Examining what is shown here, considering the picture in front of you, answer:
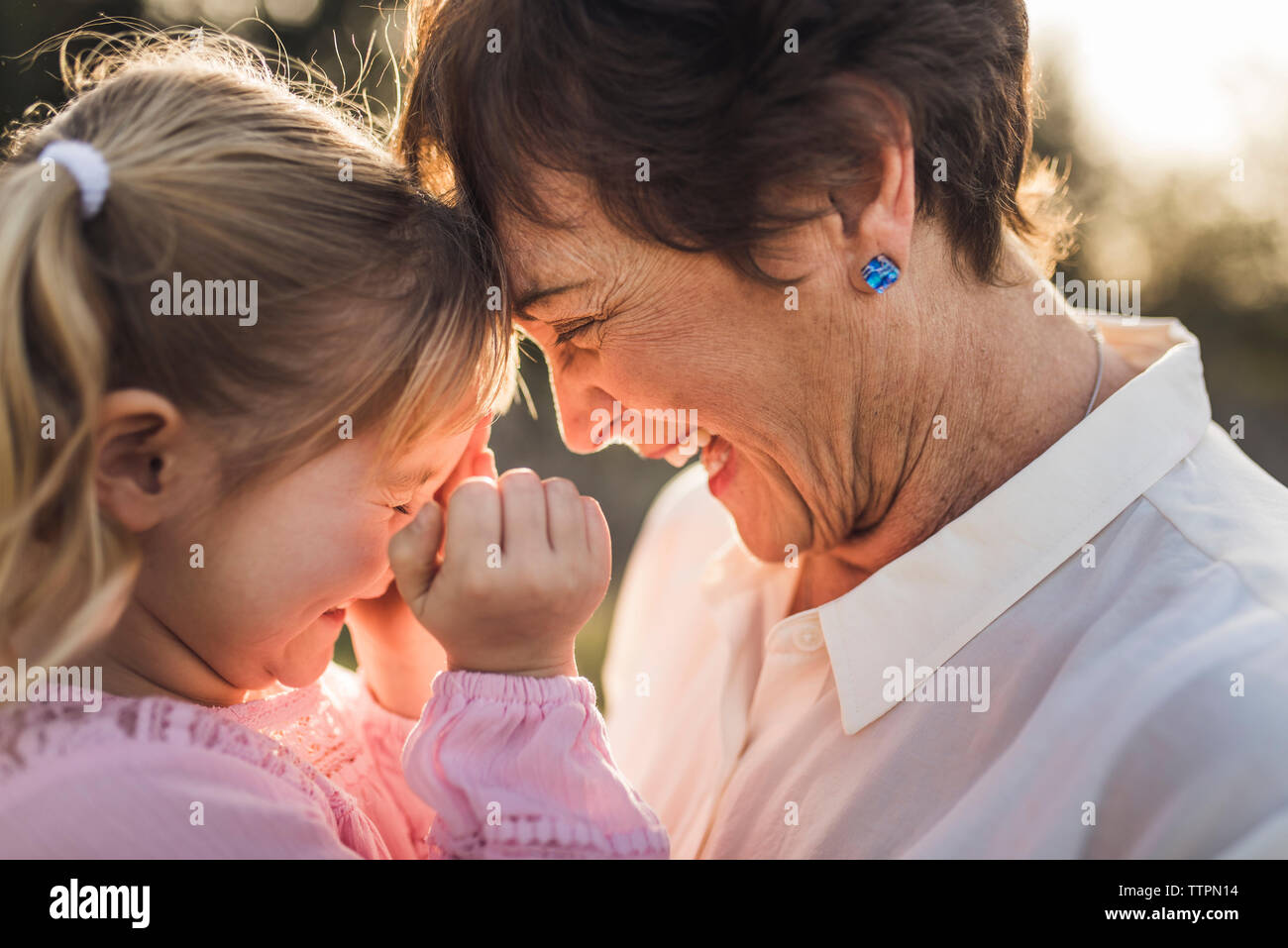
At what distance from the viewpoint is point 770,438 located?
1953mm

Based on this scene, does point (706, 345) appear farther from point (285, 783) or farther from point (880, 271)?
point (285, 783)

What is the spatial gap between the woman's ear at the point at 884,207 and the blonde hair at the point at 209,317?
65cm

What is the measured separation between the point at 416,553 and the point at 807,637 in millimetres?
839

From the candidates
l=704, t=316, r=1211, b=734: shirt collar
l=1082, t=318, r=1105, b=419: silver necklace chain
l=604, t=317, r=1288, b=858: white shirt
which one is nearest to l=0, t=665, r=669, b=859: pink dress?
l=604, t=317, r=1288, b=858: white shirt

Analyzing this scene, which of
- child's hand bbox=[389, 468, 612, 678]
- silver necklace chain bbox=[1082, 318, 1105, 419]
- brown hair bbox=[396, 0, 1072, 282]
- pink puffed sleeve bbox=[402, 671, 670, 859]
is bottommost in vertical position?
pink puffed sleeve bbox=[402, 671, 670, 859]

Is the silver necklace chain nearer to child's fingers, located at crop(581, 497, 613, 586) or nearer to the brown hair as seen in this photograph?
the brown hair

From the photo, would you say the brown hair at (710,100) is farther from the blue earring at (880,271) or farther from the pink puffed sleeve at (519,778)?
the pink puffed sleeve at (519,778)

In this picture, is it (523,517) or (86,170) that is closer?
(86,170)

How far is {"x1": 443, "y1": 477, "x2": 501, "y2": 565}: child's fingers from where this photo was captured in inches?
64.5

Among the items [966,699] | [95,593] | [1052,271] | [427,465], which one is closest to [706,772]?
[966,699]

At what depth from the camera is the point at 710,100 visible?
5.25 ft

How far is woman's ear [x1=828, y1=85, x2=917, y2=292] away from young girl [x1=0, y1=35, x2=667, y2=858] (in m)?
0.65

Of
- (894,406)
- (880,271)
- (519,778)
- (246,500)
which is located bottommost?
(519,778)

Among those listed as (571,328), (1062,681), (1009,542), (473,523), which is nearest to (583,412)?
(571,328)
